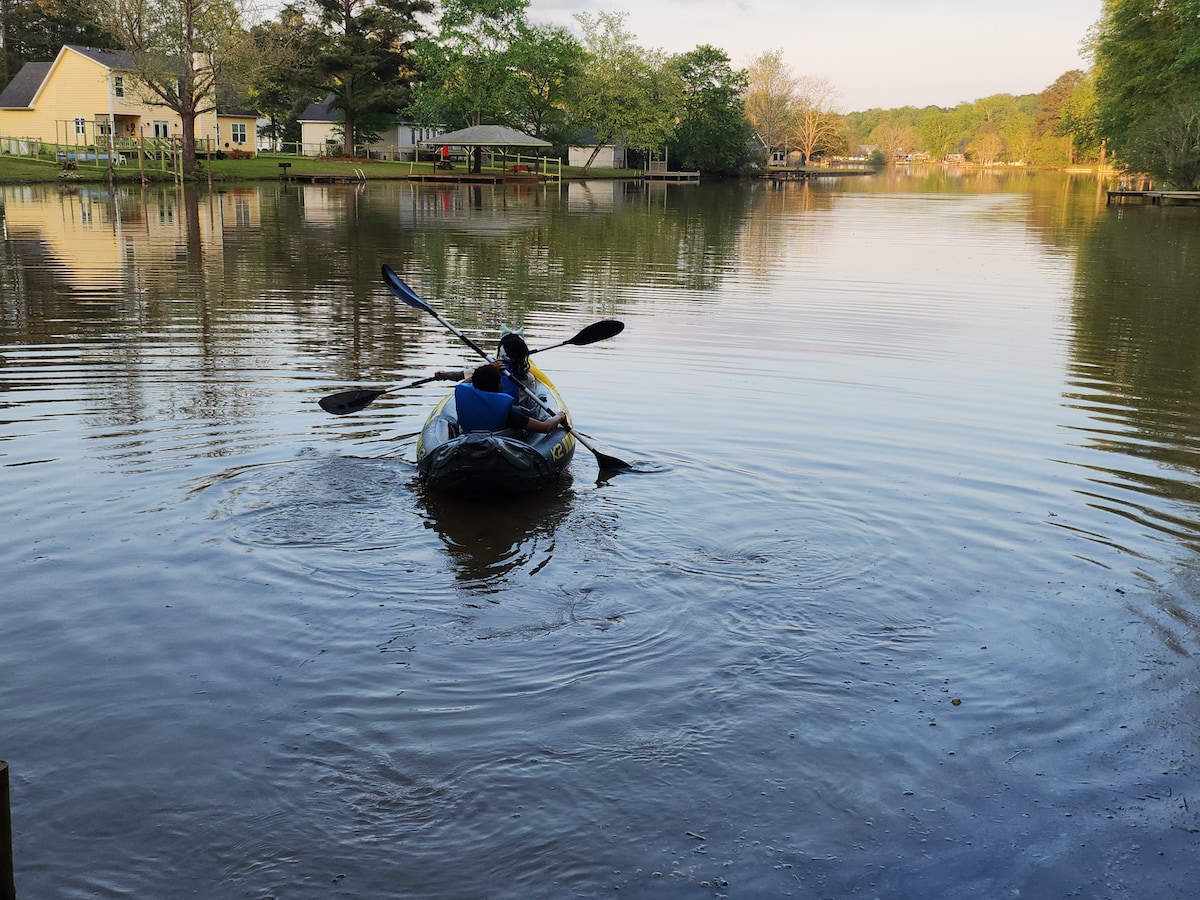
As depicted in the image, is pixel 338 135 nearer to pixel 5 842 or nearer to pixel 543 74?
pixel 543 74

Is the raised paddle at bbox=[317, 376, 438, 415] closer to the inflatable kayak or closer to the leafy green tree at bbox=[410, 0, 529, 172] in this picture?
the inflatable kayak

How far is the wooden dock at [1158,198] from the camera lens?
53.1 metres

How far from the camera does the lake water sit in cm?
512

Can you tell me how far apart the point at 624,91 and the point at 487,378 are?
78.4 metres

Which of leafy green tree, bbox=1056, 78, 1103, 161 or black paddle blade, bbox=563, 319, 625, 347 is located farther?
leafy green tree, bbox=1056, 78, 1103, 161

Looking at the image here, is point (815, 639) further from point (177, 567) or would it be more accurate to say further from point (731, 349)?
point (731, 349)

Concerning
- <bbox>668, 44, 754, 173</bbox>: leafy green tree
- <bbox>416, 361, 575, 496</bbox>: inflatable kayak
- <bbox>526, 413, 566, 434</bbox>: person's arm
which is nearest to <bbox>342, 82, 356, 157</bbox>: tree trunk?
<bbox>668, 44, 754, 173</bbox>: leafy green tree

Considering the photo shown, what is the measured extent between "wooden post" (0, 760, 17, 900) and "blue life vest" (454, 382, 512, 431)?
633 cm

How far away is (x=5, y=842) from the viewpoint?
3.83 metres

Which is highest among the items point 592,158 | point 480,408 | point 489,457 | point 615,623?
point 592,158

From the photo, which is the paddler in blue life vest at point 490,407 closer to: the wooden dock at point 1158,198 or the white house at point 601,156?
the wooden dock at point 1158,198

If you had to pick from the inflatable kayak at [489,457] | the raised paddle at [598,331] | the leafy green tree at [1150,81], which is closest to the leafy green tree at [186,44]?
the leafy green tree at [1150,81]

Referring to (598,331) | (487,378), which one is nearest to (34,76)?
(598,331)

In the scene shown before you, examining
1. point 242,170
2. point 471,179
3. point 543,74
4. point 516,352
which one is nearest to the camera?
point 516,352
